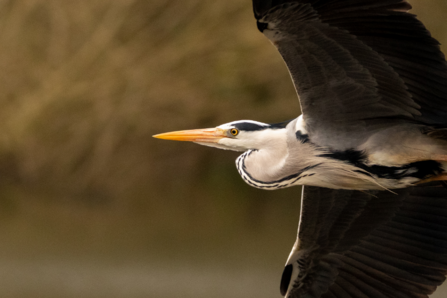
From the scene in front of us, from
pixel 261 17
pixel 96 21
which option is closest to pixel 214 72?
pixel 96 21

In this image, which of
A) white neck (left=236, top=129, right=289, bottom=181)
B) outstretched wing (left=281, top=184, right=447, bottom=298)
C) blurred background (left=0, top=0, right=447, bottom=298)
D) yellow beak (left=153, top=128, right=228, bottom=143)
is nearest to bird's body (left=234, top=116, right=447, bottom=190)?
white neck (left=236, top=129, right=289, bottom=181)

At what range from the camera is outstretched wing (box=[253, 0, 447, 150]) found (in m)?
1.45

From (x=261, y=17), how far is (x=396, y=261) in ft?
3.29

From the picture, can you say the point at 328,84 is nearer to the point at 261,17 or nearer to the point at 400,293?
the point at 261,17

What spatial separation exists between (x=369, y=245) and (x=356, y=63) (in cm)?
75

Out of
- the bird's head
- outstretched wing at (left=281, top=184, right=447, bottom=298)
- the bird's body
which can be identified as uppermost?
A: the bird's head

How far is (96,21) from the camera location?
5.19 m

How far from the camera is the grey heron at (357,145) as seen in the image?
4.82 ft

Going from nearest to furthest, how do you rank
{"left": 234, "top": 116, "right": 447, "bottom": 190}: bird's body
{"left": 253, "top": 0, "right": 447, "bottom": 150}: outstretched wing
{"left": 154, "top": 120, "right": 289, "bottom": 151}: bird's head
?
{"left": 253, "top": 0, "right": 447, "bottom": 150}: outstretched wing, {"left": 234, "top": 116, "right": 447, "bottom": 190}: bird's body, {"left": 154, "top": 120, "right": 289, "bottom": 151}: bird's head

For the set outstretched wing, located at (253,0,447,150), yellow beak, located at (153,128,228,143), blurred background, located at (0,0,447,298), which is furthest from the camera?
blurred background, located at (0,0,447,298)

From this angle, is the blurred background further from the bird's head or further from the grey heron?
the bird's head

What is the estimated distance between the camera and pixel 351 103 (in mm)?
1635

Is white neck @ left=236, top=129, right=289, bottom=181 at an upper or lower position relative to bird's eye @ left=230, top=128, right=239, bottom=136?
lower

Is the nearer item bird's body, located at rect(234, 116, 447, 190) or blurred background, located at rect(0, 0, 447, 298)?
bird's body, located at rect(234, 116, 447, 190)
